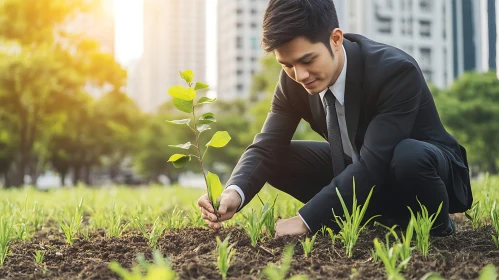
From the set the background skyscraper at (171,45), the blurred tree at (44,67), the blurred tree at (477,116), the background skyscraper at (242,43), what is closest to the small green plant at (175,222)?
the blurred tree at (44,67)

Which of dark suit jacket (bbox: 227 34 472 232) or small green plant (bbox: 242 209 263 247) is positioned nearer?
small green plant (bbox: 242 209 263 247)

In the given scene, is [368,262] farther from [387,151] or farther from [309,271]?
[387,151]

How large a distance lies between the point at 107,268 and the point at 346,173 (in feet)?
3.65

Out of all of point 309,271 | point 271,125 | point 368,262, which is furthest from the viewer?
point 271,125

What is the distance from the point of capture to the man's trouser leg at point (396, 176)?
243 cm

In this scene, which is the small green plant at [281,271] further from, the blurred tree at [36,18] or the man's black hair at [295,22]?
the blurred tree at [36,18]

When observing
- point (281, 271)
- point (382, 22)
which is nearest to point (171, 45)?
point (382, 22)

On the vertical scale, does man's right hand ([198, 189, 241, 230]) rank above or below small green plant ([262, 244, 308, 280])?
below

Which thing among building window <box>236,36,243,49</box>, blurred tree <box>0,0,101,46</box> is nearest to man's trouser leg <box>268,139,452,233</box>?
blurred tree <box>0,0,101,46</box>

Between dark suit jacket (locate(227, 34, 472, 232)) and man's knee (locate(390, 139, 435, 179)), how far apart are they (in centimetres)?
6

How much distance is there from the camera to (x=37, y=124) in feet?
57.9

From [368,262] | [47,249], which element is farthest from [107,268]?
[368,262]

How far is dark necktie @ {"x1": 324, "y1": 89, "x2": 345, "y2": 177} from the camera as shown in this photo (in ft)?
8.98

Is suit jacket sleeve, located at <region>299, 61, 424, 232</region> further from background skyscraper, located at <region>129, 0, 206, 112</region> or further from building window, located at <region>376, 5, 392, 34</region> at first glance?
background skyscraper, located at <region>129, 0, 206, 112</region>
